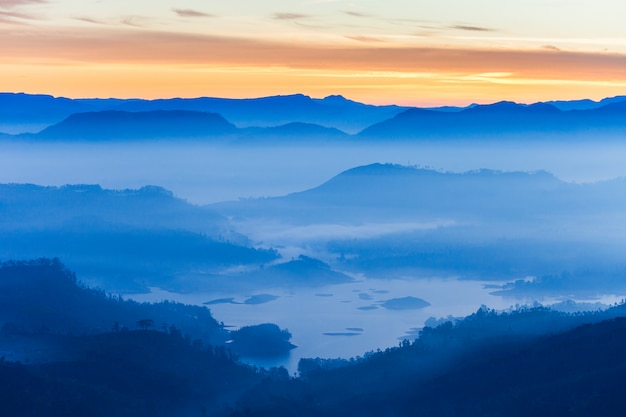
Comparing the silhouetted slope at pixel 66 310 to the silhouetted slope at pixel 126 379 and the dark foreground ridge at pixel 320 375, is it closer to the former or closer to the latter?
the dark foreground ridge at pixel 320 375

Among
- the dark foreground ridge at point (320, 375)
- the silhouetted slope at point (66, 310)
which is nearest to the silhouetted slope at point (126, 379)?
the dark foreground ridge at point (320, 375)

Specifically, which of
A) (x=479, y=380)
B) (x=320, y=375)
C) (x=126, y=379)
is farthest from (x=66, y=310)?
(x=479, y=380)

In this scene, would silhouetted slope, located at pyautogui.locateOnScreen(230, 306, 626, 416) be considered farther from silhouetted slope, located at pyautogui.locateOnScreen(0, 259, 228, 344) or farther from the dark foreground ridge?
silhouetted slope, located at pyautogui.locateOnScreen(0, 259, 228, 344)

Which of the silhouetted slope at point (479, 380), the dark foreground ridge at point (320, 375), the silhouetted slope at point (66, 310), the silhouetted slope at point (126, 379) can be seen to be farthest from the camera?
the silhouetted slope at point (66, 310)

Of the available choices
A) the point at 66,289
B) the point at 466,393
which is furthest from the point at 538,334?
the point at 66,289

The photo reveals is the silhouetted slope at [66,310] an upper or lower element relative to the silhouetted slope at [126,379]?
upper

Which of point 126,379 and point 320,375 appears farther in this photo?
point 320,375

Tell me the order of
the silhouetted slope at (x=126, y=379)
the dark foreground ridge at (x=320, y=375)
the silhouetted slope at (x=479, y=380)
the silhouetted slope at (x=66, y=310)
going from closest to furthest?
1. the silhouetted slope at (x=479, y=380)
2. the dark foreground ridge at (x=320, y=375)
3. the silhouetted slope at (x=126, y=379)
4. the silhouetted slope at (x=66, y=310)

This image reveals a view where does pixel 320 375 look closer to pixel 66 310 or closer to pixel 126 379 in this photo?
pixel 126 379

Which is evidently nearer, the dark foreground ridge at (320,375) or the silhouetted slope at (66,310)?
the dark foreground ridge at (320,375)

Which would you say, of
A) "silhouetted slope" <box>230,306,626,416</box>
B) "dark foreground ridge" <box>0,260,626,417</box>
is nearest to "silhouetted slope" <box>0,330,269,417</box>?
"dark foreground ridge" <box>0,260,626,417</box>

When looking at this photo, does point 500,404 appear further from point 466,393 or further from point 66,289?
point 66,289
